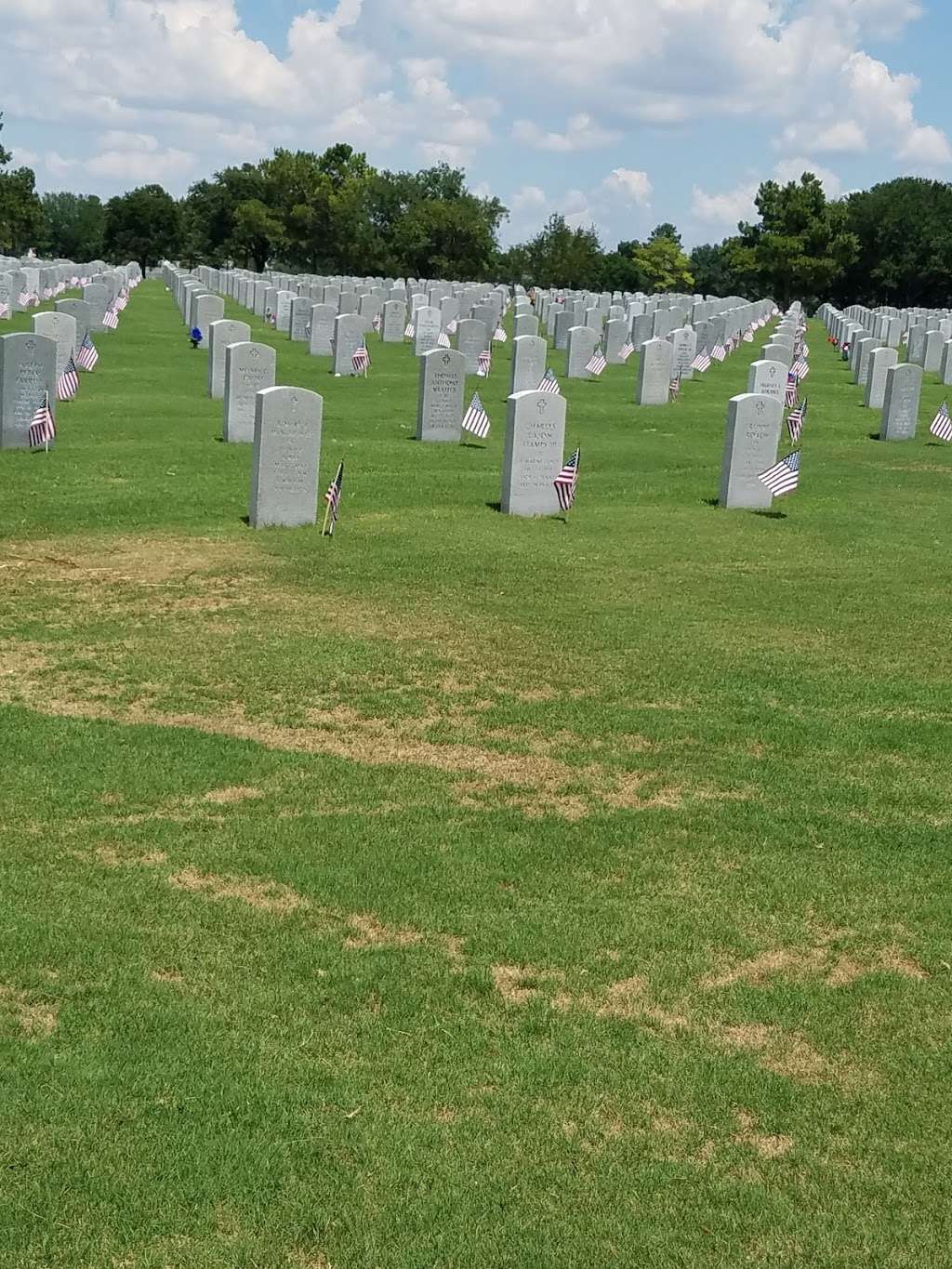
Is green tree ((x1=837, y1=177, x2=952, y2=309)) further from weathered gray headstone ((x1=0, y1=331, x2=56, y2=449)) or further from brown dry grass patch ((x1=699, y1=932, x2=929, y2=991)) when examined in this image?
brown dry grass patch ((x1=699, y1=932, x2=929, y2=991))

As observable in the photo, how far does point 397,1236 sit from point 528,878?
2.57 m

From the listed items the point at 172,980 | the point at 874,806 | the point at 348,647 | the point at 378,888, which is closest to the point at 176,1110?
the point at 172,980

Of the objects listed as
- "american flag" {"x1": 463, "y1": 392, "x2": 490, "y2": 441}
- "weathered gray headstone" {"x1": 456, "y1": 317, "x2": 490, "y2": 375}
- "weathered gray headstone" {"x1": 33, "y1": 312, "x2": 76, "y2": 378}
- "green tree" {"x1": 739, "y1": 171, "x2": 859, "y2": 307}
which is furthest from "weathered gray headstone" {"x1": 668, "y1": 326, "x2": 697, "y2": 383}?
"green tree" {"x1": 739, "y1": 171, "x2": 859, "y2": 307}

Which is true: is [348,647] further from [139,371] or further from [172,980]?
[139,371]

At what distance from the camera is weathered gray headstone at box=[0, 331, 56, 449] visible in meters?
17.8

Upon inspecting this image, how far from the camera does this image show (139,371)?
29.9 m

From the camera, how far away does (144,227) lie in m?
115

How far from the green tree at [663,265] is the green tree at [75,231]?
48394 millimetres

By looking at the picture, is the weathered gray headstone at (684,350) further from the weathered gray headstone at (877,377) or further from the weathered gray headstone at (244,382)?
the weathered gray headstone at (244,382)

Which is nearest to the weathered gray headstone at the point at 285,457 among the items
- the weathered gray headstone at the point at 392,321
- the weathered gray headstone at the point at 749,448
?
the weathered gray headstone at the point at 749,448

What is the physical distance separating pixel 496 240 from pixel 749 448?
81719mm

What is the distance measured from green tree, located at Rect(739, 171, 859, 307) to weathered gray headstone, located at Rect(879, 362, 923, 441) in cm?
6656

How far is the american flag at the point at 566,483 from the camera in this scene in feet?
50.8

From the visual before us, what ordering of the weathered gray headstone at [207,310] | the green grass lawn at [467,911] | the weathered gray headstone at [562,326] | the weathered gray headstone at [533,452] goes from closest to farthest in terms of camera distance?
1. the green grass lawn at [467,911]
2. the weathered gray headstone at [533,452]
3. the weathered gray headstone at [207,310]
4. the weathered gray headstone at [562,326]
